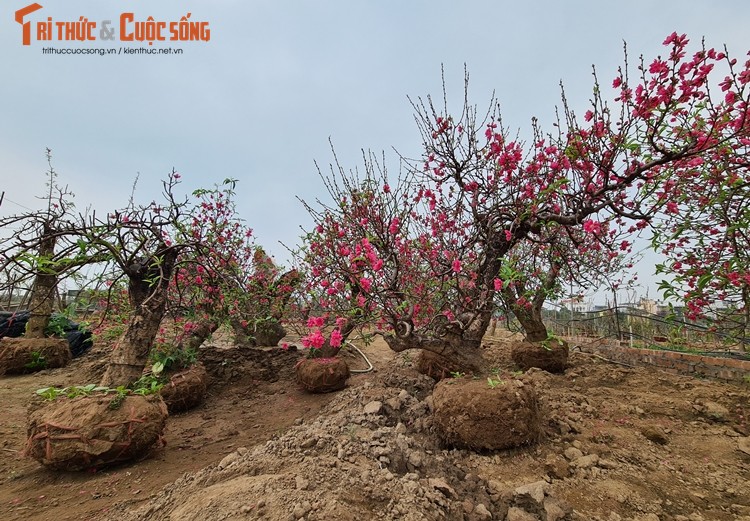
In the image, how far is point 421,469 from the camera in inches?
81.8

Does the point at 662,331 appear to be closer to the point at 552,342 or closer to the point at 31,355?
the point at 552,342

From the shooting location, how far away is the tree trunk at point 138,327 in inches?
120

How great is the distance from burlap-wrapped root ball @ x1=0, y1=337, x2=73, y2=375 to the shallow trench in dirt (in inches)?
75.5

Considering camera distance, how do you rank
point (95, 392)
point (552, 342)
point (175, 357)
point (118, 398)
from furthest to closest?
point (552, 342)
point (175, 357)
point (95, 392)
point (118, 398)

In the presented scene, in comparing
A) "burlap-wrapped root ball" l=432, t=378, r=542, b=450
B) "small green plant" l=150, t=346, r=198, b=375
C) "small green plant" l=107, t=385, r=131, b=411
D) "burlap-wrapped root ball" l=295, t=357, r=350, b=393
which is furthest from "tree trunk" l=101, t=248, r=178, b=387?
"burlap-wrapped root ball" l=432, t=378, r=542, b=450

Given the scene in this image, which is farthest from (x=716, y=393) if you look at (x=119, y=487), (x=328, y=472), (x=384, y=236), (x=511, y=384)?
(x=119, y=487)

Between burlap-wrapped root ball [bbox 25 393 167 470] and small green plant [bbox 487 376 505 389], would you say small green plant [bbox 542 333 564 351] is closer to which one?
small green plant [bbox 487 376 505 389]

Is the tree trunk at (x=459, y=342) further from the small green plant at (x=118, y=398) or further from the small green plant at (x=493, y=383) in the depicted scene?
the small green plant at (x=118, y=398)

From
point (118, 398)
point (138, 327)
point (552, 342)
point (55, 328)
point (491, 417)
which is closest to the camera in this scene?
point (491, 417)

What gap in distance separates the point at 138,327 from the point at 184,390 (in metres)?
1.38

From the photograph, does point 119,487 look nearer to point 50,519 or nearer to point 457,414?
point 50,519

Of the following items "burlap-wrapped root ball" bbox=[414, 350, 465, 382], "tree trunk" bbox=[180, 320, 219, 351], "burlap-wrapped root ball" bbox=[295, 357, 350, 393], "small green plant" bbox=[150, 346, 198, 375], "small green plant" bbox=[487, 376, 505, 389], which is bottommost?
"burlap-wrapped root ball" bbox=[295, 357, 350, 393]

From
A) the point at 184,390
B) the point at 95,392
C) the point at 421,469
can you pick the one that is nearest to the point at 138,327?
the point at 95,392

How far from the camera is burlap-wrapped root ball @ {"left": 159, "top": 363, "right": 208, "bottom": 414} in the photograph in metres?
4.00
